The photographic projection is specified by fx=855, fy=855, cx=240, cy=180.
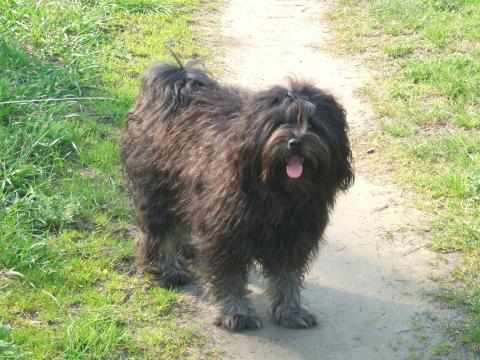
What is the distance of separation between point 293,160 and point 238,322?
1.15 meters

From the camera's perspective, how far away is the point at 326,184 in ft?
15.4

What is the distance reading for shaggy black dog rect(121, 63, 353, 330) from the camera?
4.54 m

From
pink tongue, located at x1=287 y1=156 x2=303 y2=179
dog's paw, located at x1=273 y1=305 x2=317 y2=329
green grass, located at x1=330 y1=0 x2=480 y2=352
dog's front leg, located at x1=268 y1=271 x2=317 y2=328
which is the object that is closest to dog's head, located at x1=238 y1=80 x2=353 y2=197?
pink tongue, located at x1=287 y1=156 x2=303 y2=179

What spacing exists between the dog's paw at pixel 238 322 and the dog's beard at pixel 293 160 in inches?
Result: 37.2

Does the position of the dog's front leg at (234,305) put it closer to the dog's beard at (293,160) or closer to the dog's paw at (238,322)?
the dog's paw at (238,322)

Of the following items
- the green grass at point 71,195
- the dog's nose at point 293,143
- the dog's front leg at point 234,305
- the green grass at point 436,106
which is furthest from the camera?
the green grass at point 436,106

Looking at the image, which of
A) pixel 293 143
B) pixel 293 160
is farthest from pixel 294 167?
pixel 293 143

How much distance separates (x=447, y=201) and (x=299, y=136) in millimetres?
2456

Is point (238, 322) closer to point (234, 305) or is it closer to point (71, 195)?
point (234, 305)

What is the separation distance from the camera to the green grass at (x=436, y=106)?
19.4 feet

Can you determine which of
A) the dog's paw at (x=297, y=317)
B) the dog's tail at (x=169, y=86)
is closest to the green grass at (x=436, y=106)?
the dog's paw at (x=297, y=317)

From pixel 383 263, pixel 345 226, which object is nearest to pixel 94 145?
pixel 345 226

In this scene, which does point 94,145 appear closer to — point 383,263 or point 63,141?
point 63,141

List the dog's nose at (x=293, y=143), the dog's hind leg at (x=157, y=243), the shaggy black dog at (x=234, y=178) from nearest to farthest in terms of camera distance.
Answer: the dog's nose at (x=293, y=143) → the shaggy black dog at (x=234, y=178) → the dog's hind leg at (x=157, y=243)
